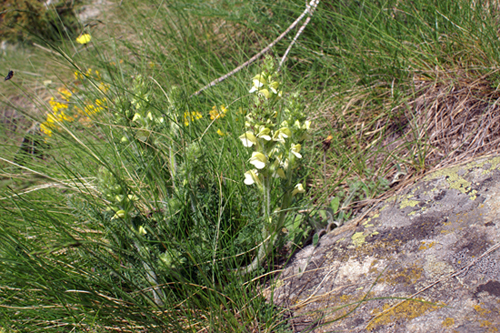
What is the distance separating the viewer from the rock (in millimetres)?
1141

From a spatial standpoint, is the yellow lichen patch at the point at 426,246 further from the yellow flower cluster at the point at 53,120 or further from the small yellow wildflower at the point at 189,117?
the yellow flower cluster at the point at 53,120

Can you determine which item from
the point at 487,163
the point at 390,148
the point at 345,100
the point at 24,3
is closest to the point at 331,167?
the point at 390,148

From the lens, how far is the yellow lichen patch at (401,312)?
3.80 ft

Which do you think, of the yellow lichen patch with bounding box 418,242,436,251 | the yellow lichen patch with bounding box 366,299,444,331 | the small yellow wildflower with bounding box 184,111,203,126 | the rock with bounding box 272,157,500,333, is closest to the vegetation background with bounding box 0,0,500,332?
the small yellow wildflower with bounding box 184,111,203,126

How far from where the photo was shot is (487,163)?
166 centimetres

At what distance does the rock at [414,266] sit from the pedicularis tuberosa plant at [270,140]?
0.30 meters

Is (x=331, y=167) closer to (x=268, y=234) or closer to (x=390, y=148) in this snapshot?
(x=390, y=148)

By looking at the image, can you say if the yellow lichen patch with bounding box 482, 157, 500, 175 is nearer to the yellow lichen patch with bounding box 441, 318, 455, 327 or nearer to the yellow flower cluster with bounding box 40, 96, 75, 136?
the yellow lichen patch with bounding box 441, 318, 455, 327

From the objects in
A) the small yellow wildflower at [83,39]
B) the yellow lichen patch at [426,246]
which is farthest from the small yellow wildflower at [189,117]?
the yellow lichen patch at [426,246]

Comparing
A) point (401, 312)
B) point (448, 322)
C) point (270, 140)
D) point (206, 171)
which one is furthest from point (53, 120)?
point (448, 322)

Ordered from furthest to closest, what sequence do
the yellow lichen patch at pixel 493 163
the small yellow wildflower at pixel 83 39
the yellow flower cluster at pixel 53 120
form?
the small yellow wildflower at pixel 83 39
the yellow flower cluster at pixel 53 120
the yellow lichen patch at pixel 493 163

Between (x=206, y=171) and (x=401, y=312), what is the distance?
115cm

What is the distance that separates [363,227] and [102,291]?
128 cm

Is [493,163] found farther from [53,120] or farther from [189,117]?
[53,120]
